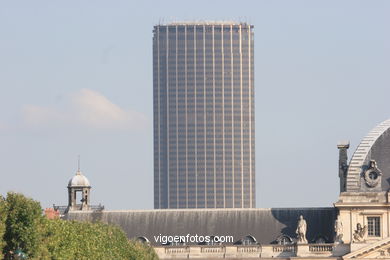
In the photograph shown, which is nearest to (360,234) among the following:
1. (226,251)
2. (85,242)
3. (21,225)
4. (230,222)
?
(226,251)

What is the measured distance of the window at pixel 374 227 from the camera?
165250 mm

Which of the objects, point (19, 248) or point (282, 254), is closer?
point (19, 248)

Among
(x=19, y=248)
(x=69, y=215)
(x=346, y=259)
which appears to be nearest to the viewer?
(x=19, y=248)

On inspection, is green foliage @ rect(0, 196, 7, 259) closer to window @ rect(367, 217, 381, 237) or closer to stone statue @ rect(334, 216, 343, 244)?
stone statue @ rect(334, 216, 343, 244)

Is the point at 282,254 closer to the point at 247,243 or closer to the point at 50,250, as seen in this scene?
the point at 247,243

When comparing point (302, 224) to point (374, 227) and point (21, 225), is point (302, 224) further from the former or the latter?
point (21, 225)

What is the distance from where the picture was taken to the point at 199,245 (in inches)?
6594

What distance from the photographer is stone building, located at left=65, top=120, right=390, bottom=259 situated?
539 feet

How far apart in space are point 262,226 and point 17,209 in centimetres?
5780

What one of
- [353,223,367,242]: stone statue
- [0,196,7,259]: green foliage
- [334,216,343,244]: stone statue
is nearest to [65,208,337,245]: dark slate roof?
[334,216,343,244]: stone statue

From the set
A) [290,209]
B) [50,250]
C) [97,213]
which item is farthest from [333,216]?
[50,250]

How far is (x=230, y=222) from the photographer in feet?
559

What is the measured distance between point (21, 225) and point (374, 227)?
57.3 meters

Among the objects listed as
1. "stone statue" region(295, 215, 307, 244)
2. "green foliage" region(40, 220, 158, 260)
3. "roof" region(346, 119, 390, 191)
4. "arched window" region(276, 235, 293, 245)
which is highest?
"roof" region(346, 119, 390, 191)
